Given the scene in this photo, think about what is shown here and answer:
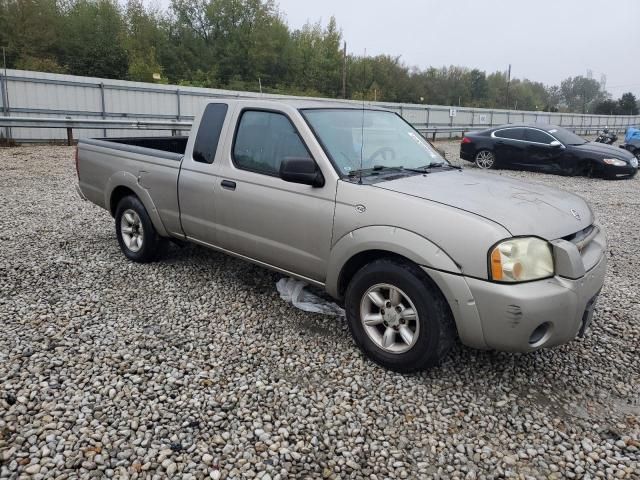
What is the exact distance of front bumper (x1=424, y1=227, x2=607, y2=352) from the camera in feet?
8.88

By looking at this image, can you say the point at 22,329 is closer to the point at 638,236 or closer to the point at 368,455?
the point at 368,455

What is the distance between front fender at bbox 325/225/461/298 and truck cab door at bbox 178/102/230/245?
136 cm

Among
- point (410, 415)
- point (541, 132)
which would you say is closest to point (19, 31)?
point (541, 132)

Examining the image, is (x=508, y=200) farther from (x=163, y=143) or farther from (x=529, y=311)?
(x=163, y=143)

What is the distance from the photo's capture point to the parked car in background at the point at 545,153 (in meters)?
13.3

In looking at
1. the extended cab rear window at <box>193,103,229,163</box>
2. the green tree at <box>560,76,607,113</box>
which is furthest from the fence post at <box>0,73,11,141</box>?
the green tree at <box>560,76,607,113</box>

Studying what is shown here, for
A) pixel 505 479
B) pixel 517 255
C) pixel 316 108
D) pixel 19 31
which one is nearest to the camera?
pixel 505 479

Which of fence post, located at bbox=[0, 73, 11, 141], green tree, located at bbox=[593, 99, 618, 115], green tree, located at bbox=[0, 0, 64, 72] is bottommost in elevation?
fence post, located at bbox=[0, 73, 11, 141]

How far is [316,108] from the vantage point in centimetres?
393

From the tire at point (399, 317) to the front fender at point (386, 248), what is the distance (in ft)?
0.38

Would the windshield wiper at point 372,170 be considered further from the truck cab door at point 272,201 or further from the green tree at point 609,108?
the green tree at point 609,108

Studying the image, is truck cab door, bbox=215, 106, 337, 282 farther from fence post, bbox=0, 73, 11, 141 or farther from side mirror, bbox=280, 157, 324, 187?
fence post, bbox=0, 73, 11, 141

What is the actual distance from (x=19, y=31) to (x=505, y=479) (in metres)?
40.2

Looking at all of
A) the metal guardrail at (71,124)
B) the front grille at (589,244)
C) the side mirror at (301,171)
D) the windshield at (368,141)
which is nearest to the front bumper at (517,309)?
the front grille at (589,244)
